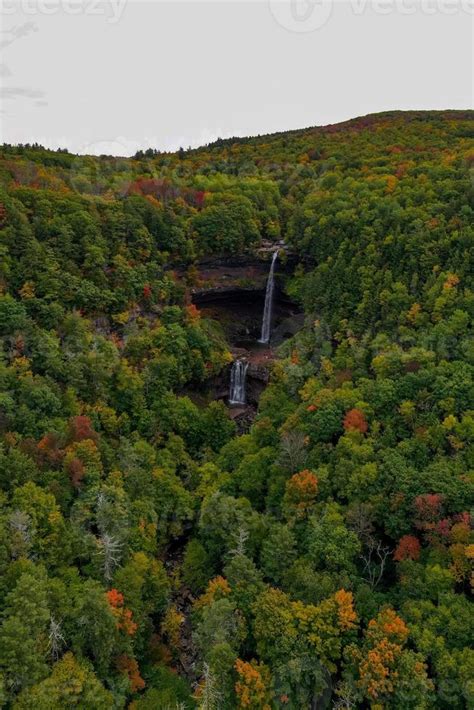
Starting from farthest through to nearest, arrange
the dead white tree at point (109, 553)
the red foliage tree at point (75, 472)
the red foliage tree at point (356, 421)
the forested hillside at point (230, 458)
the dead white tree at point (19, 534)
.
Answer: the red foliage tree at point (356, 421) < the red foliage tree at point (75, 472) < the dead white tree at point (109, 553) < the dead white tree at point (19, 534) < the forested hillside at point (230, 458)

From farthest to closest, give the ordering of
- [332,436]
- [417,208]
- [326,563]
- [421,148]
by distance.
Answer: [421,148] < [417,208] < [332,436] < [326,563]

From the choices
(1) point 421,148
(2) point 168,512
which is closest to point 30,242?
(2) point 168,512

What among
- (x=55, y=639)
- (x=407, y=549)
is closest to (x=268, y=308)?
(x=407, y=549)

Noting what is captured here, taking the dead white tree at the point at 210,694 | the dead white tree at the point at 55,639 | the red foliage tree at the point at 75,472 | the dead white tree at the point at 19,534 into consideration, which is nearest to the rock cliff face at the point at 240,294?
the red foliage tree at the point at 75,472

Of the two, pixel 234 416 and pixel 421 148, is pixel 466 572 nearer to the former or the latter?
pixel 234 416

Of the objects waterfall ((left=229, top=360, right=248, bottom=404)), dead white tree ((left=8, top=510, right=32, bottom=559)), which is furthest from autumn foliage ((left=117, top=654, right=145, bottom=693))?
waterfall ((left=229, top=360, right=248, bottom=404))

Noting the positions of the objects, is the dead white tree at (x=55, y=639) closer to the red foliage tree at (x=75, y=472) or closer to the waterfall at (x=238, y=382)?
the red foliage tree at (x=75, y=472)

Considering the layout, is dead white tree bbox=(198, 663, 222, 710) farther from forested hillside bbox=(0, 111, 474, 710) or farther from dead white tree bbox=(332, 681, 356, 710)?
dead white tree bbox=(332, 681, 356, 710)

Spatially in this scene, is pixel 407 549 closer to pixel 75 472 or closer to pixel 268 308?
pixel 75 472
